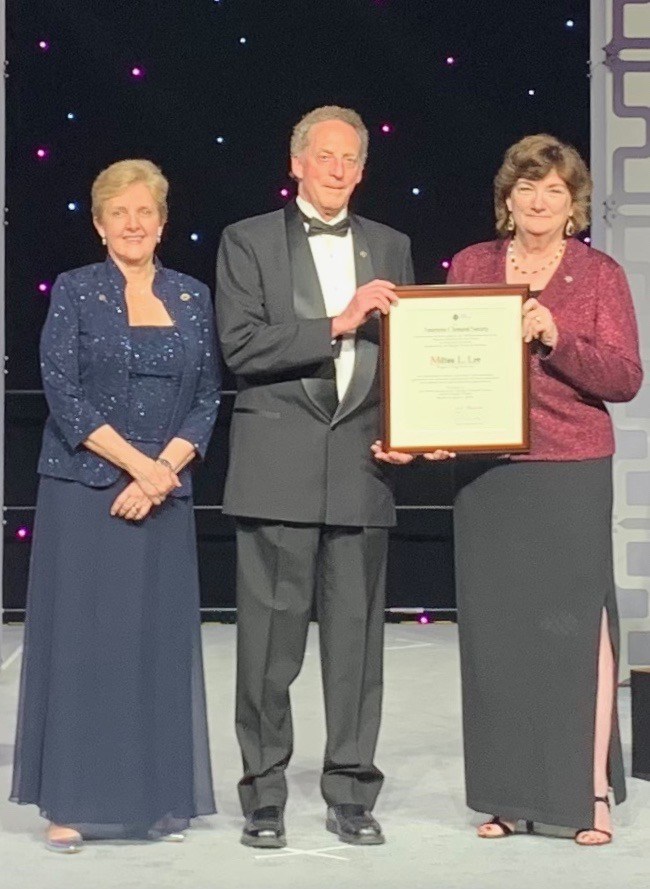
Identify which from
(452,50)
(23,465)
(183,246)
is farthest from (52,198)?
(452,50)

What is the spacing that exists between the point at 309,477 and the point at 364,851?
2.72 ft

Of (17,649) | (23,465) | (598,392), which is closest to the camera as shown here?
(598,392)

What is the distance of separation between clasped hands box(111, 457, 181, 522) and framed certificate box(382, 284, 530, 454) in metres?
0.48

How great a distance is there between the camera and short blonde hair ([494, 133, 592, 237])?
4.41 metres

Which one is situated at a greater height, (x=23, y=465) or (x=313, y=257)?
(x=313, y=257)

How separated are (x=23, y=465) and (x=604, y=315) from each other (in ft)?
15.0

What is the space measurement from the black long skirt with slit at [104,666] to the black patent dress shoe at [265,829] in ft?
0.48

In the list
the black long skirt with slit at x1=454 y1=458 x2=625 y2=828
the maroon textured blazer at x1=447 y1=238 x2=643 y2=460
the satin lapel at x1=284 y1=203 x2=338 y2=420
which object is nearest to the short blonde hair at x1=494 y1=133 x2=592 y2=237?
the maroon textured blazer at x1=447 y1=238 x2=643 y2=460

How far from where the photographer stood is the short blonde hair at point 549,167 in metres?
4.41

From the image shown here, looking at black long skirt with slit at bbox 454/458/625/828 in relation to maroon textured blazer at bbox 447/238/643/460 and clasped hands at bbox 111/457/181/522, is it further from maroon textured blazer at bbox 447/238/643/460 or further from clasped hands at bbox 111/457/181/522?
clasped hands at bbox 111/457/181/522

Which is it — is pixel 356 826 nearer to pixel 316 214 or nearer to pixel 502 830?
pixel 502 830

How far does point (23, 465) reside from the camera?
8.57 metres

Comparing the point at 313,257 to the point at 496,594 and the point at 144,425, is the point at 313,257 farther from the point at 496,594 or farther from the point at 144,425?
the point at 496,594

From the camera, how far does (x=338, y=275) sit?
4.50 metres
